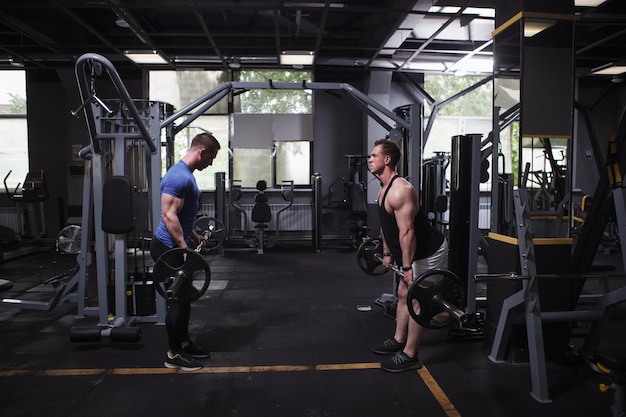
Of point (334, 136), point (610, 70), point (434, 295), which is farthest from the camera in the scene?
point (334, 136)

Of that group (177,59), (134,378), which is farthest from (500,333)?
(177,59)

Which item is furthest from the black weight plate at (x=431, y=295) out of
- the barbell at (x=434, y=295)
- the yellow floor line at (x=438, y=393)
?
the yellow floor line at (x=438, y=393)

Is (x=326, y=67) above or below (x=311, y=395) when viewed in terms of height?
above

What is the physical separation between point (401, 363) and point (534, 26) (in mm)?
2057

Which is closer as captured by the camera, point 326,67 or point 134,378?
point 134,378

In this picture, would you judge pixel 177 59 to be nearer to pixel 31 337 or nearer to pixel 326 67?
pixel 326 67

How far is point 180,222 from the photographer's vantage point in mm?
2406

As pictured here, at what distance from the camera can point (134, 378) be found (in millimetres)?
2248

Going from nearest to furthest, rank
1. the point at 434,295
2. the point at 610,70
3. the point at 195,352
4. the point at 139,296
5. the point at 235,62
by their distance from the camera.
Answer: the point at 434,295
the point at 195,352
the point at 139,296
the point at 235,62
the point at 610,70

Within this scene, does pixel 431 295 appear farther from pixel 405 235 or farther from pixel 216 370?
pixel 216 370

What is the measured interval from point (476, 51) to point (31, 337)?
6082mm

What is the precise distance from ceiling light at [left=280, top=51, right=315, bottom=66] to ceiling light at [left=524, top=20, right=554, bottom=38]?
3.92 m

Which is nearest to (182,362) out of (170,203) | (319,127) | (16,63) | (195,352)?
(195,352)

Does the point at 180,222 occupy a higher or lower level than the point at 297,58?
lower
